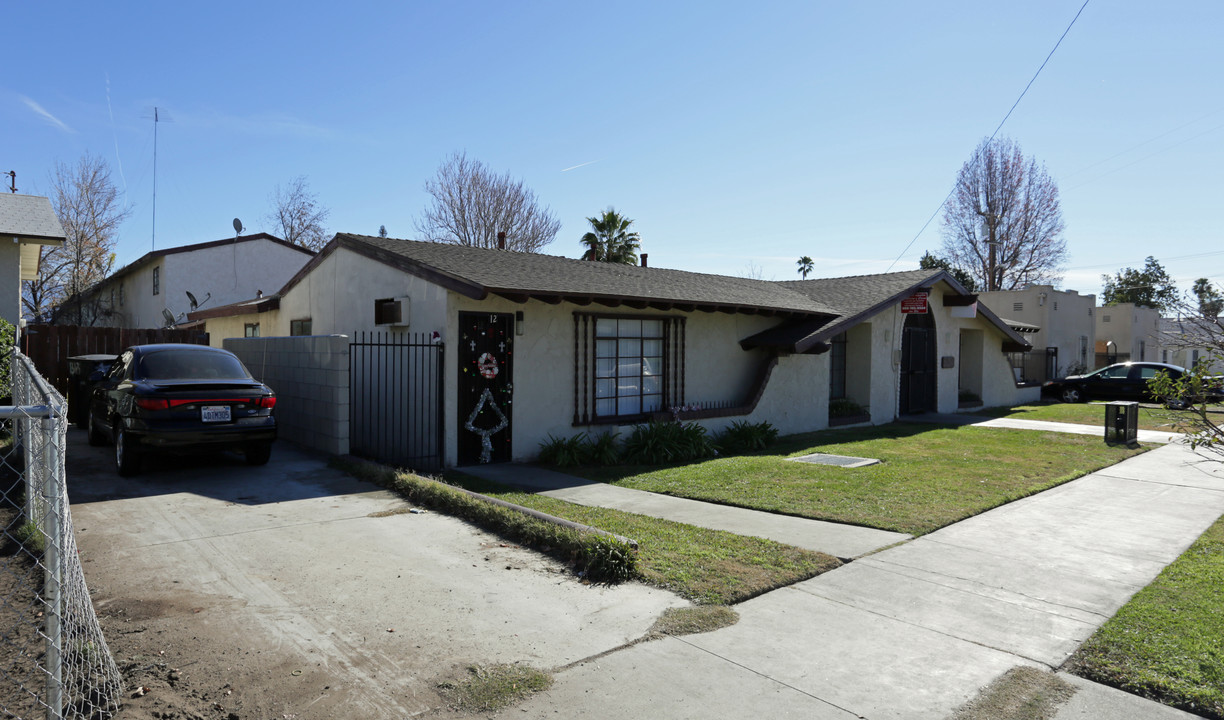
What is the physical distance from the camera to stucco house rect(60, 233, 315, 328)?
84.2 ft

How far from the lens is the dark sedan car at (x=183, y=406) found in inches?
329

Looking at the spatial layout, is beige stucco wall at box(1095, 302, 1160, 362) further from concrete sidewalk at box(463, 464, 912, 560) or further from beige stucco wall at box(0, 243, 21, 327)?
beige stucco wall at box(0, 243, 21, 327)

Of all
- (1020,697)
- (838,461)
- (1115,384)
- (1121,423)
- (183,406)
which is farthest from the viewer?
(1115,384)

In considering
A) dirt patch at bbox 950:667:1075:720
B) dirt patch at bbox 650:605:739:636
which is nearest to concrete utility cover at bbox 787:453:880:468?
dirt patch at bbox 650:605:739:636

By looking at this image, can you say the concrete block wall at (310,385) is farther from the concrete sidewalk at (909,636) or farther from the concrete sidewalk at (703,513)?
the concrete sidewalk at (909,636)

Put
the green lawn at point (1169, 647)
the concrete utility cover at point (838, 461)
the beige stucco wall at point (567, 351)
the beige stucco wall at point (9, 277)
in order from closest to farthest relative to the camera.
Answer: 1. the green lawn at point (1169, 647)
2. the beige stucco wall at point (567, 351)
3. the concrete utility cover at point (838, 461)
4. the beige stucco wall at point (9, 277)

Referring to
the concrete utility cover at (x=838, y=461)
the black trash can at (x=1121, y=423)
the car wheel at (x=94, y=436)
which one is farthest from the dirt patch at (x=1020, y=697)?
the car wheel at (x=94, y=436)

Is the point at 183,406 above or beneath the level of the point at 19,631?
above

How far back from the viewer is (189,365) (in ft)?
30.6

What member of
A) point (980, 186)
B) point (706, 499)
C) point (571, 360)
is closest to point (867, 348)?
point (571, 360)

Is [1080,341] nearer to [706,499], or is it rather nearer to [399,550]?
[706,499]

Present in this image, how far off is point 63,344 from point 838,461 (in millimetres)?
16352

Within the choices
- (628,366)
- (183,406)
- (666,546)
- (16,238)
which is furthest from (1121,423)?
(16,238)

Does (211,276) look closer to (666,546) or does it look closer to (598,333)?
(598,333)
